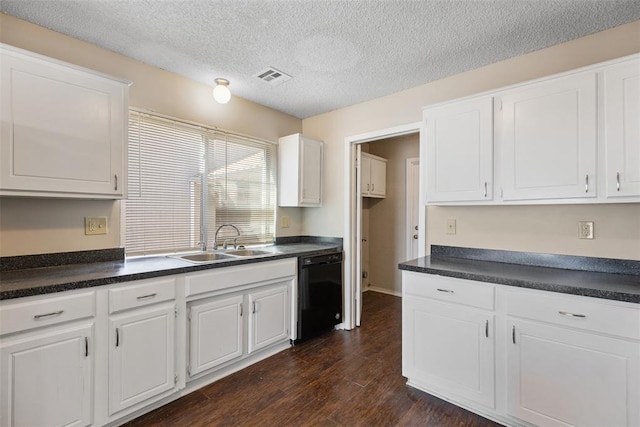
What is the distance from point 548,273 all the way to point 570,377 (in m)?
0.59

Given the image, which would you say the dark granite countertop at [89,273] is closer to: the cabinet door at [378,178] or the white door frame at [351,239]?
the white door frame at [351,239]

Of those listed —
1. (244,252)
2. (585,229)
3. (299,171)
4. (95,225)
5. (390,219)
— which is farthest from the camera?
(390,219)

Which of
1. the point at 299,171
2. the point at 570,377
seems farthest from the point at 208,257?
the point at 570,377

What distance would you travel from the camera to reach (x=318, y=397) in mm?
2045

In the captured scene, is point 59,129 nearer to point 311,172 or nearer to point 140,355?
point 140,355

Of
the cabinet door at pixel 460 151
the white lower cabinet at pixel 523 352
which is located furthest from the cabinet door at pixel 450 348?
the cabinet door at pixel 460 151

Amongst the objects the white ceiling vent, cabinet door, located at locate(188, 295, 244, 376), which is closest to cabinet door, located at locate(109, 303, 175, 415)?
cabinet door, located at locate(188, 295, 244, 376)

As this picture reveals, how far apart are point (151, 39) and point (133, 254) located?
5.11 feet

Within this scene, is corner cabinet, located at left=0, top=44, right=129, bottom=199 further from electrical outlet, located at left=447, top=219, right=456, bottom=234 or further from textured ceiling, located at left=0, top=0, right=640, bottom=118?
electrical outlet, located at left=447, top=219, right=456, bottom=234

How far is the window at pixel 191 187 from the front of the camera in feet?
7.66

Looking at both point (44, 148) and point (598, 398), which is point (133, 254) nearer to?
point (44, 148)

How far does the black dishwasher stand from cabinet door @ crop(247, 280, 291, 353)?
0.16 metres

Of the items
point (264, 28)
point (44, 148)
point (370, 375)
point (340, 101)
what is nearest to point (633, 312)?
point (370, 375)

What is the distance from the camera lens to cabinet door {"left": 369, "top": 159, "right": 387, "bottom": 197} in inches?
167
